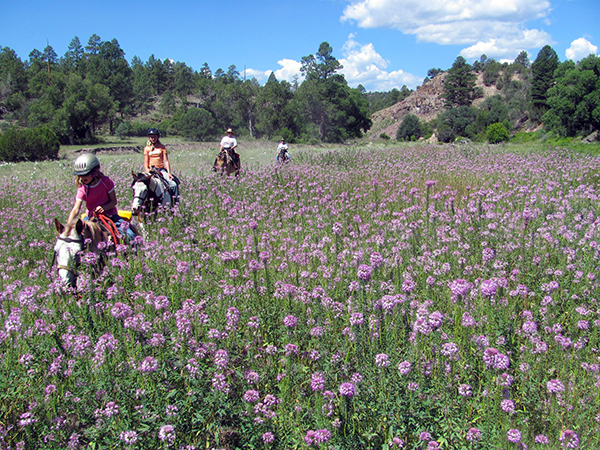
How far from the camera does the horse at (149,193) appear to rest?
25.3 ft

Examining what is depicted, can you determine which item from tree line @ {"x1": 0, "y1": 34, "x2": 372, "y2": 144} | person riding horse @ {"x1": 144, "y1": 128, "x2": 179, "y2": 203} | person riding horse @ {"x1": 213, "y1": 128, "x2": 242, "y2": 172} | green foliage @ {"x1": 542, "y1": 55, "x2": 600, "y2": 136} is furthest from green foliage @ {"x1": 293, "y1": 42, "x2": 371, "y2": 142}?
person riding horse @ {"x1": 144, "y1": 128, "x2": 179, "y2": 203}

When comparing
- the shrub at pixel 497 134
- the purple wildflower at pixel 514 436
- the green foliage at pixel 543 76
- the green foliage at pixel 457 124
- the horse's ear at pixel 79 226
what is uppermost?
the green foliage at pixel 543 76

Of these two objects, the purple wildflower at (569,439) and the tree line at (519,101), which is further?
the tree line at (519,101)

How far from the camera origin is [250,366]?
3158mm

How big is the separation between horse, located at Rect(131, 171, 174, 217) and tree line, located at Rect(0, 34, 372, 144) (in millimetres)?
50522

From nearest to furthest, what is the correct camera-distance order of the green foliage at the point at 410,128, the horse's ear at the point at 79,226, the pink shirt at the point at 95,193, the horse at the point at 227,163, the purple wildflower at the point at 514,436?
the purple wildflower at the point at 514,436 → the horse's ear at the point at 79,226 → the pink shirt at the point at 95,193 → the horse at the point at 227,163 → the green foliage at the point at 410,128

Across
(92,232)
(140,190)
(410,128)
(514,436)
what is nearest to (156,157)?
(140,190)

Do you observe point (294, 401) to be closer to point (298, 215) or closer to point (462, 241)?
point (462, 241)

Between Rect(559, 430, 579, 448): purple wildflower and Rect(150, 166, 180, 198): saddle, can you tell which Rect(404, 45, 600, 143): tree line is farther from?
Rect(559, 430, 579, 448): purple wildflower

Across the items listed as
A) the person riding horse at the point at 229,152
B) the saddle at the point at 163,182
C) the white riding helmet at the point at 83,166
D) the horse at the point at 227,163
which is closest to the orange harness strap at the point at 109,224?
the white riding helmet at the point at 83,166

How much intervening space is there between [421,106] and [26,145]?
128298mm

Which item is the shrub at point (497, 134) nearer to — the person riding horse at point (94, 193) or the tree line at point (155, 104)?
the tree line at point (155, 104)

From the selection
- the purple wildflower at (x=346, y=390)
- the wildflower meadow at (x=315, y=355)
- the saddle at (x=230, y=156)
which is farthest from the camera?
the saddle at (x=230, y=156)

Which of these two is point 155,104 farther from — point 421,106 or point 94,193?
point 94,193
